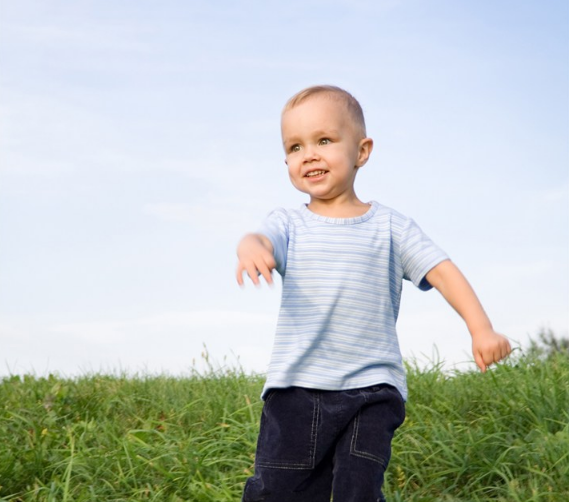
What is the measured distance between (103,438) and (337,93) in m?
2.84

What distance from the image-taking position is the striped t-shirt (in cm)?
324

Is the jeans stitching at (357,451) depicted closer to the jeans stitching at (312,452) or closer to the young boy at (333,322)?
the young boy at (333,322)

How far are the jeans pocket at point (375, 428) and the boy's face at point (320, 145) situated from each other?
33.7 inches

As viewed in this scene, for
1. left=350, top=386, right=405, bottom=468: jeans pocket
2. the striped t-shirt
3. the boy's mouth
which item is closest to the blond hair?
the boy's mouth

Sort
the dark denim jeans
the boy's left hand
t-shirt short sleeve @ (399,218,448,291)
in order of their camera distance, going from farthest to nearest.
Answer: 1. t-shirt short sleeve @ (399,218,448,291)
2. the dark denim jeans
3. the boy's left hand

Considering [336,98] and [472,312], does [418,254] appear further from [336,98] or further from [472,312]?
[336,98]

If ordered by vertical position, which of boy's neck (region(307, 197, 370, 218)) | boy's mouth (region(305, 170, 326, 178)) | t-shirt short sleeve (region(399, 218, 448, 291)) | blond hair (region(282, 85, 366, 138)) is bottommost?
t-shirt short sleeve (region(399, 218, 448, 291))

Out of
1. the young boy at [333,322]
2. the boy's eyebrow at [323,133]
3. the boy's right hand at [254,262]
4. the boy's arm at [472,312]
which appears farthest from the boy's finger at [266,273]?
the boy's arm at [472,312]

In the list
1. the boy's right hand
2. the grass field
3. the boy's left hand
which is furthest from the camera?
the grass field

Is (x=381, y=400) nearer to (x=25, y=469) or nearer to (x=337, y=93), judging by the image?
(x=337, y=93)

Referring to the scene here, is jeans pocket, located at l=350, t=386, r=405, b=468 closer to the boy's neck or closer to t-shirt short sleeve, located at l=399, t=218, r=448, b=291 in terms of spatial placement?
t-shirt short sleeve, located at l=399, t=218, r=448, b=291

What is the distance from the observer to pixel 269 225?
10.9 ft

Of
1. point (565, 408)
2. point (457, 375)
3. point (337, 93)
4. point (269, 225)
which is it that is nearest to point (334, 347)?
point (269, 225)

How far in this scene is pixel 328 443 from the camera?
3232 mm
